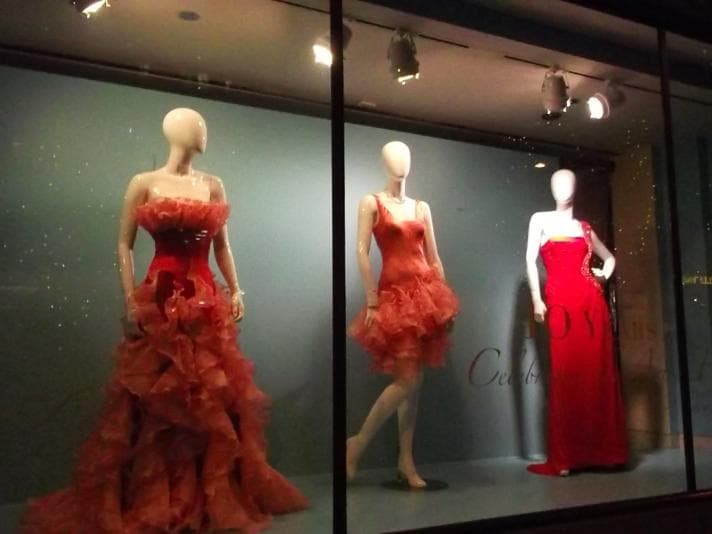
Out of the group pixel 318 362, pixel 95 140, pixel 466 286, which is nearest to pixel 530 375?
pixel 466 286

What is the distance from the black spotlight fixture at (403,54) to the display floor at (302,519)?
211 centimetres

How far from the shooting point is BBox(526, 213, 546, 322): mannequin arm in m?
3.90

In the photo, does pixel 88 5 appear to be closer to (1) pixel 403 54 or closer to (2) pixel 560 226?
(1) pixel 403 54

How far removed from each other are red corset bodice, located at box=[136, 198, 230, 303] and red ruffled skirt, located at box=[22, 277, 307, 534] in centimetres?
4

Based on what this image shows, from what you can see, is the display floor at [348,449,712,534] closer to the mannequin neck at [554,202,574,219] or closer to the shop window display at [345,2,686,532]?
the shop window display at [345,2,686,532]

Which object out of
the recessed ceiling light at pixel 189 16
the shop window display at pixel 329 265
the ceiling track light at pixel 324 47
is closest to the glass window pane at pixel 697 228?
the shop window display at pixel 329 265

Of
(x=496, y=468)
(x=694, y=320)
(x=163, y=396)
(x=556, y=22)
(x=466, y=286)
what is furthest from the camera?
(x=694, y=320)

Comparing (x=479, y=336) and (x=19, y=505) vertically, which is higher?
(x=479, y=336)

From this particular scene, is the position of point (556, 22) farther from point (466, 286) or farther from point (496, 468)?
point (496, 468)

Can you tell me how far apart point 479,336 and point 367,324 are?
117cm

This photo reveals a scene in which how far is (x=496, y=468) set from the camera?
4051 mm

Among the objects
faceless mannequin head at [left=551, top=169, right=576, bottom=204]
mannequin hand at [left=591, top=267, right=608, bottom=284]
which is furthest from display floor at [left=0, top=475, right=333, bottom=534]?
faceless mannequin head at [left=551, top=169, right=576, bottom=204]

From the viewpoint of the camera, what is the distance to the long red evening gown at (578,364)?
398 centimetres

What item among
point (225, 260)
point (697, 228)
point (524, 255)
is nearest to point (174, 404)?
point (225, 260)
